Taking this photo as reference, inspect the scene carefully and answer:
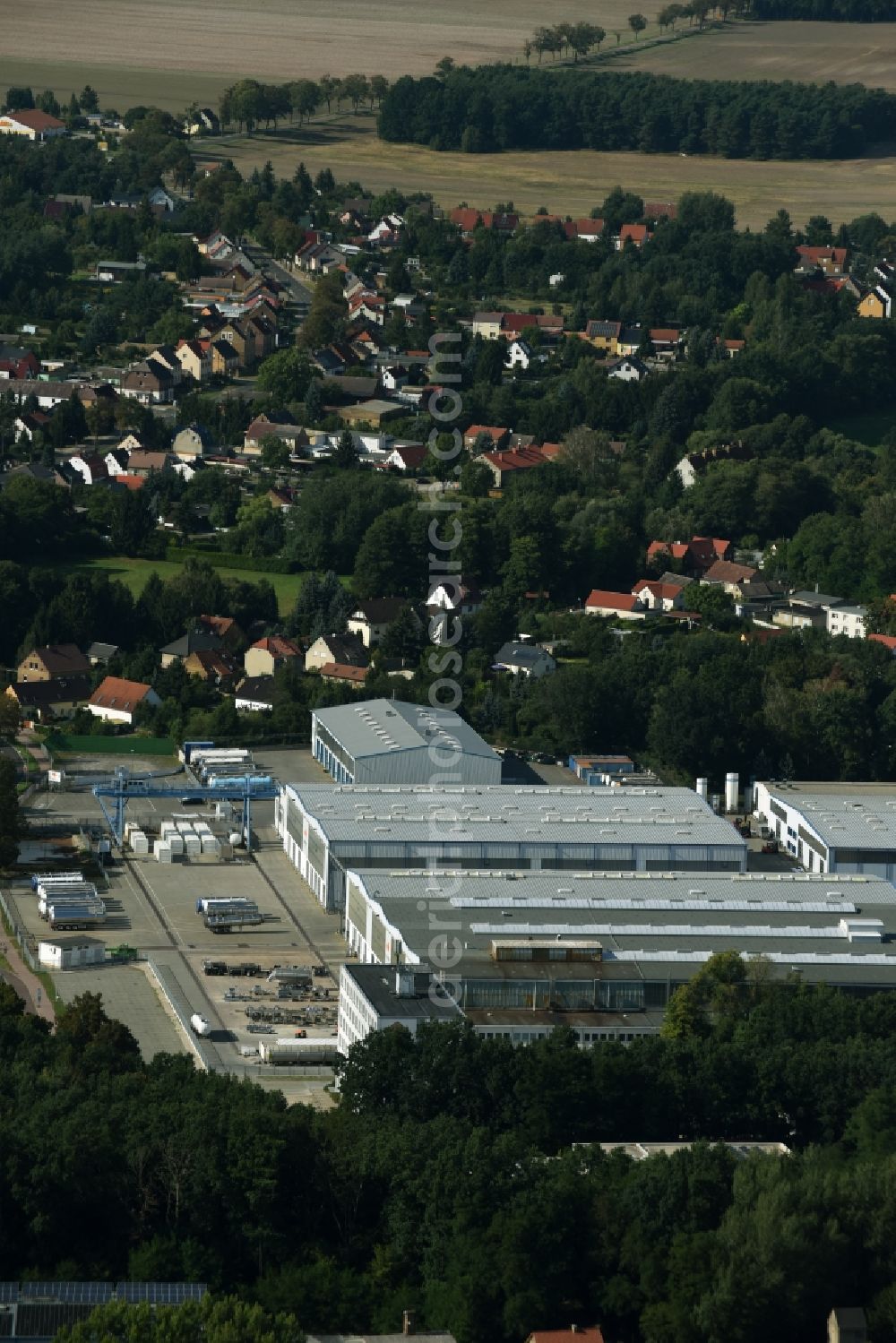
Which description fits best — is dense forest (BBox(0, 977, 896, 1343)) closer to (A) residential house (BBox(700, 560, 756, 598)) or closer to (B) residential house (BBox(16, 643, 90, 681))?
(B) residential house (BBox(16, 643, 90, 681))

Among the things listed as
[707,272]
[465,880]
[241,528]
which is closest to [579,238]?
[707,272]

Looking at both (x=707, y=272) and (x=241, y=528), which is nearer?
(x=241, y=528)

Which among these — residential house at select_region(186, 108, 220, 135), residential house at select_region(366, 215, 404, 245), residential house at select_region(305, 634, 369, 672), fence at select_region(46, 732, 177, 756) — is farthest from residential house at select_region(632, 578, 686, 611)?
residential house at select_region(186, 108, 220, 135)

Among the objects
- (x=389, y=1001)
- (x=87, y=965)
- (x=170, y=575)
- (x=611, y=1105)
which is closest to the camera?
(x=611, y=1105)

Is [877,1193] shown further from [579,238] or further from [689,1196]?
[579,238]

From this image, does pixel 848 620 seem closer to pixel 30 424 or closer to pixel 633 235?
pixel 30 424

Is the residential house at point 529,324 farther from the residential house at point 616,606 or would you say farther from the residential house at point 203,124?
the residential house at point 203,124
